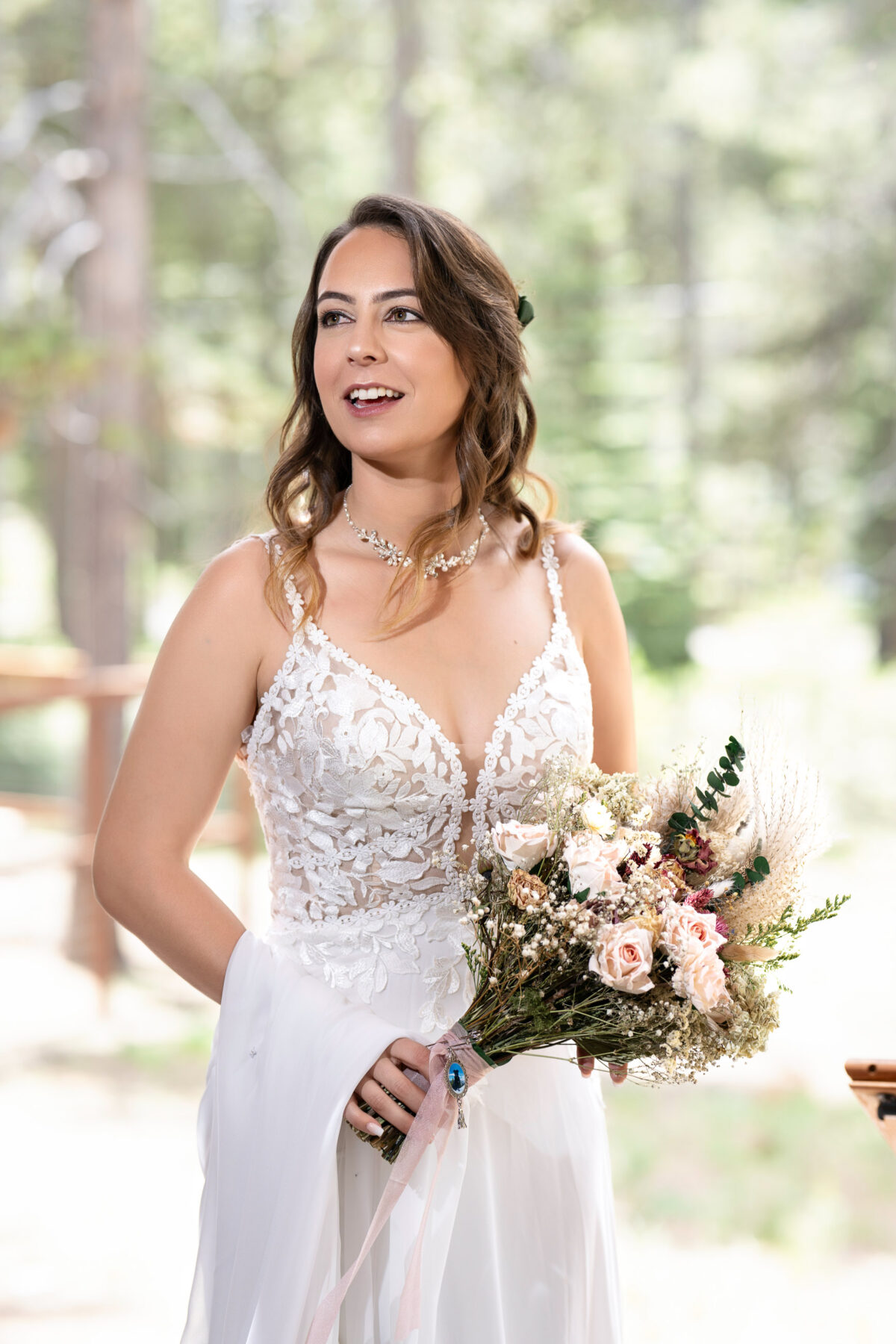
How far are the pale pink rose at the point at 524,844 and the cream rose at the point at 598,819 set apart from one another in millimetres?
54

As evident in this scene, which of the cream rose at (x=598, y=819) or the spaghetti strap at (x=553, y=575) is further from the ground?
the spaghetti strap at (x=553, y=575)

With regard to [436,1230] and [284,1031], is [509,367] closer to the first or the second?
[284,1031]

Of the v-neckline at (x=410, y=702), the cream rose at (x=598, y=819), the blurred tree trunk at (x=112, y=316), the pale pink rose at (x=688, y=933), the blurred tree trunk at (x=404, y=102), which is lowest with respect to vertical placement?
the pale pink rose at (x=688, y=933)

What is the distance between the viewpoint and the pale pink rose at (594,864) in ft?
5.07

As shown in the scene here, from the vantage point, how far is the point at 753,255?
11.1m

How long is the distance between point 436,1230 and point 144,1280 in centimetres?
262

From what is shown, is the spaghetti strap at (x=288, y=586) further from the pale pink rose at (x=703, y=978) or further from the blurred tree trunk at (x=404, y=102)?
the blurred tree trunk at (x=404, y=102)

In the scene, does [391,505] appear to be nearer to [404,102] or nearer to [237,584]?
[237,584]

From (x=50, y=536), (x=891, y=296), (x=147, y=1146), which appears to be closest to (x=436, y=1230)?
(x=147, y=1146)

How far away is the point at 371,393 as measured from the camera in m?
1.95

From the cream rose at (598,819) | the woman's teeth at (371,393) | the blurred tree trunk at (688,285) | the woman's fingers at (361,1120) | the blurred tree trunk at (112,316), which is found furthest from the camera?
the blurred tree trunk at (688,285)

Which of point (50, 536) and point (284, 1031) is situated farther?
point (50, 536)

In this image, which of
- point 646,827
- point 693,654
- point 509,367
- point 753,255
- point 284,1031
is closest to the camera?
point 646,827

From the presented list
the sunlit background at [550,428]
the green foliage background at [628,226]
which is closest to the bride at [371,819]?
the sunlit background at [550,428]
